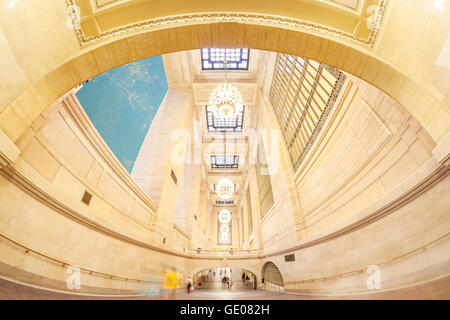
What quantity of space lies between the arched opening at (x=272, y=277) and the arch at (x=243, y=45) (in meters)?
9.00

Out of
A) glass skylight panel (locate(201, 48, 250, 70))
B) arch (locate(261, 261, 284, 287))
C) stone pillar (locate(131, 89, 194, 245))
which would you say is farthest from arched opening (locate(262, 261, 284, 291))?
glass skylight panel (locate(201, 48, 250, 70))

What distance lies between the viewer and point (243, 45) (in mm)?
3689

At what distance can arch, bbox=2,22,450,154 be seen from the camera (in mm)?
2600

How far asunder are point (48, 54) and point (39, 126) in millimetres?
1194

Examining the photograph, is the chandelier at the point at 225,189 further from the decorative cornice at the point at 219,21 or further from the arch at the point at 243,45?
the decorative cornice at the point at 219,21

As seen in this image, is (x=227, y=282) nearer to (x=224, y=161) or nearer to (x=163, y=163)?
(x=163, y=163)

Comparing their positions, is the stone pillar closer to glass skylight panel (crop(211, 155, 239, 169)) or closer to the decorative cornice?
the decorative cornice

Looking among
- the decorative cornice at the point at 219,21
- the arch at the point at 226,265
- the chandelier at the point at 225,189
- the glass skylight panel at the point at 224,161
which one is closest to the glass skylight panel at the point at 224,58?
the chandelier at the point at 225,189

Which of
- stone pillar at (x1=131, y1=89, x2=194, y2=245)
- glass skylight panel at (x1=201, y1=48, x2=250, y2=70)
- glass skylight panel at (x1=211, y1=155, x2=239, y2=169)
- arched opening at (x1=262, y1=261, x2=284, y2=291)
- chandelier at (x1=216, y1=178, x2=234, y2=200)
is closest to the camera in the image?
stone pillar at (x1=131, y1=89, x2=194, y2=245)

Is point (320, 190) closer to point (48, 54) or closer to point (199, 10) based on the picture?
point (199, 10)

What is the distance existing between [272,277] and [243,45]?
38.2 ft
